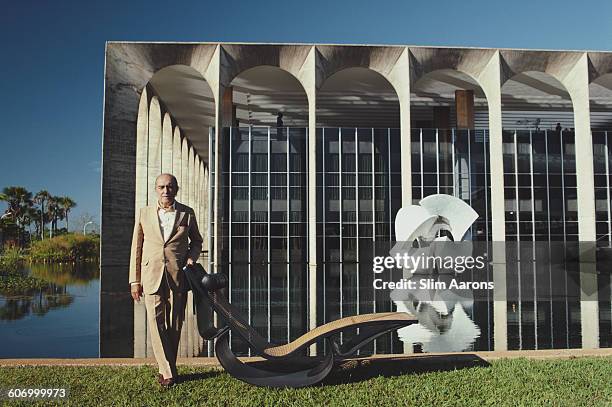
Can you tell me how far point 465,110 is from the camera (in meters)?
29.0

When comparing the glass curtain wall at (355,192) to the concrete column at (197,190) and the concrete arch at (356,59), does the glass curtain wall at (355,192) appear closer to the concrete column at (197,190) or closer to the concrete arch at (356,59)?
the concrete arch at (356,59)

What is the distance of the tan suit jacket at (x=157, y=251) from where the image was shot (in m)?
4.89

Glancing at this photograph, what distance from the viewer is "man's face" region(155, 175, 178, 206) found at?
504 cm

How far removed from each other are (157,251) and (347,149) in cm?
2403

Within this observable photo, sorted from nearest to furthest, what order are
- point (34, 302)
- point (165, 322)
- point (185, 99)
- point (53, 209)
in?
point (165, 322) → point (34, 302) → point (185, 99) → point (53, 209)

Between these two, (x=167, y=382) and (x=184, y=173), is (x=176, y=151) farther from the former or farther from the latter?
(x=167, y=382)

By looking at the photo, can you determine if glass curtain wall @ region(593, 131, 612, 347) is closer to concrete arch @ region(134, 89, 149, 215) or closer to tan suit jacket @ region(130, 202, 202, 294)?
concrete arch @ region(134, 89, 149, 215)

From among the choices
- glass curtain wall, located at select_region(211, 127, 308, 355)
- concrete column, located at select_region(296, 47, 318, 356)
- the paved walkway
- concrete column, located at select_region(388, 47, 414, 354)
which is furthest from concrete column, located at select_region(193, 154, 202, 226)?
the paved walkway

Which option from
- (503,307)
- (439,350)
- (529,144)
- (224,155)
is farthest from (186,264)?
(529,144)

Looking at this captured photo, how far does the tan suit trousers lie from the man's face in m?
0.70

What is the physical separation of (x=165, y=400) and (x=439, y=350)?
3.81 meters

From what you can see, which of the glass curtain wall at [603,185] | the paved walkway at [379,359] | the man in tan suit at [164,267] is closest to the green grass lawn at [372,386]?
the paved walkway at [379,359]

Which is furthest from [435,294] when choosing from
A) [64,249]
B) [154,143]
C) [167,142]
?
[167,142]

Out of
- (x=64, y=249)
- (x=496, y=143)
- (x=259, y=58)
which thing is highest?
(x=259, y=58)
